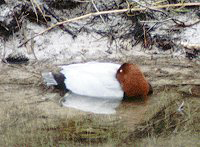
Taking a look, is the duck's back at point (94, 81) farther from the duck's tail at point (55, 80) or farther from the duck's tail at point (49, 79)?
the duck's tail at point (49, 79)

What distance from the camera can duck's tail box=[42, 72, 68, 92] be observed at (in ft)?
14.8

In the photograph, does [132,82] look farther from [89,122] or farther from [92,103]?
[89,122]

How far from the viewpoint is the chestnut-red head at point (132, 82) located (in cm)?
436

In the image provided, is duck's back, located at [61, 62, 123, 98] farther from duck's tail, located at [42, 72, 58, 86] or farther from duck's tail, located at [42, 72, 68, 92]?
duck's tail, located at [42, 72, 58, 86]

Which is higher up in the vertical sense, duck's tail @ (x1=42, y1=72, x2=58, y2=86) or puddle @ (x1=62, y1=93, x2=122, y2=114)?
duck's tail @ (x1=42, y1=72, x2=58, y2=86)

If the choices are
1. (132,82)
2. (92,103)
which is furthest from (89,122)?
(132,82)

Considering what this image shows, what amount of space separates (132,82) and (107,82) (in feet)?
0.80

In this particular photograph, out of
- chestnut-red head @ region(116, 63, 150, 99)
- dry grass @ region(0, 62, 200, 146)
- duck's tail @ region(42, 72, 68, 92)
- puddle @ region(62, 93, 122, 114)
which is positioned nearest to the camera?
dry grass @ region(0, 62, 200, 146)

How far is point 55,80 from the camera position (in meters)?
4.55

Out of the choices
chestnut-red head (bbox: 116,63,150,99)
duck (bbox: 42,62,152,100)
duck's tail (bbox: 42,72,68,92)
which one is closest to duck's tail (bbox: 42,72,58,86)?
duck's tail (bbox: 42,72,68,92)

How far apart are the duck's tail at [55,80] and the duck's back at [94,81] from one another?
6cm

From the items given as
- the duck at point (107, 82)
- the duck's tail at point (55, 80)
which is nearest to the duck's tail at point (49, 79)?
the duck's tail at point (55, 80)

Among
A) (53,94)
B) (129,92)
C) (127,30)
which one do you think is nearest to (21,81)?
(53,94)

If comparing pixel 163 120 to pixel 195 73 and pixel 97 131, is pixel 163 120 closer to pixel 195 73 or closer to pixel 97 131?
pixel 97 131
